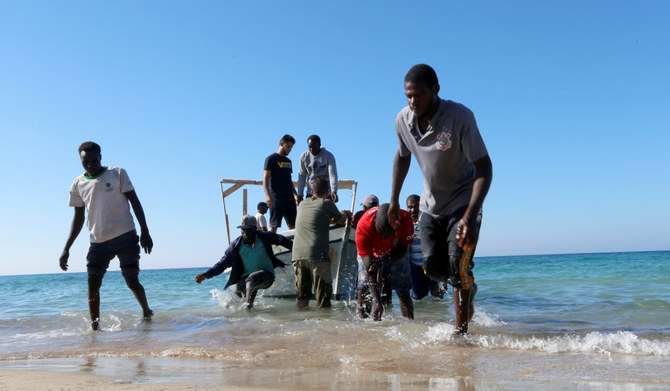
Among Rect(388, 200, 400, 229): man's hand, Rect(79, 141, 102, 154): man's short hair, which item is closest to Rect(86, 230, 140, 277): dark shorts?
Rect(79, 141, 102, 154): man's short hair

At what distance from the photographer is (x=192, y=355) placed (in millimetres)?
3760

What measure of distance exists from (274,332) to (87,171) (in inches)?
97.6

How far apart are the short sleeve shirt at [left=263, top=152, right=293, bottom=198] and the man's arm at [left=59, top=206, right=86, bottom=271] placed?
9.46 feet

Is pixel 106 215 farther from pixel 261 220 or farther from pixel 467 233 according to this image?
pixel 261 220

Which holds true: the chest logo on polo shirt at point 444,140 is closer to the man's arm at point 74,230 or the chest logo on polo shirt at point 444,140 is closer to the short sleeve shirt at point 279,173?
the man's arm at point 74,230

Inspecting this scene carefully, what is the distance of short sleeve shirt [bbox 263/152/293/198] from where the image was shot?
25.2 feet

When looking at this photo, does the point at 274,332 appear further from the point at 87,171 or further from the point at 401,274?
the point at 87,171

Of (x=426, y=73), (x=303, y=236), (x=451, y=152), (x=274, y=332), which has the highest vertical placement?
(x=426, y=73)

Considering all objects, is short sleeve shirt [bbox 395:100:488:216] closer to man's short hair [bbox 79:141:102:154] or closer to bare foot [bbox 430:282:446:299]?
man's short hair [bbox 79:141:102:154]

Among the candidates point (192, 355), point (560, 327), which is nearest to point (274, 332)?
point (192, 355)

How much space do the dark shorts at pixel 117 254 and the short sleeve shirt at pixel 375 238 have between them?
2.33 m

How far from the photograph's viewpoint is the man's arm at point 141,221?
522cm

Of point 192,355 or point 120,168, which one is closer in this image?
point 192,355

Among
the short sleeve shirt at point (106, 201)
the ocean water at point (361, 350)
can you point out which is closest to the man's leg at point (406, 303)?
the ocean water at point (361, 350)
